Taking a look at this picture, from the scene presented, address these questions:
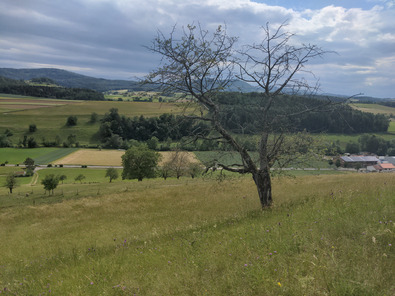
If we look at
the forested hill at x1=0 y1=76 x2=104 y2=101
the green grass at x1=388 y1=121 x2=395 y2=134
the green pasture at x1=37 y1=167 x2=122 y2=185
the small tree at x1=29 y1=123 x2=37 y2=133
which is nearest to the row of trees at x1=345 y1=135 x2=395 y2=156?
the green grass at x1=388 y1=121 x2=395 y2=134

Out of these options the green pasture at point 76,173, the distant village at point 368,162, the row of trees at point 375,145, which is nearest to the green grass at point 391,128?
the row of trees at point 375,145

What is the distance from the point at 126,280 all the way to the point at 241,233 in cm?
305

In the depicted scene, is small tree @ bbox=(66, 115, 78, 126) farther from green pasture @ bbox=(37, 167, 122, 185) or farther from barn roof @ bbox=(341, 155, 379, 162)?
barn roof @ bbox=(341, 155, 379, 162)

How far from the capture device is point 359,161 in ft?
285

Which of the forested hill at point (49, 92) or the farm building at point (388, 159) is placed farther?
the forested hill at point (49, 92)

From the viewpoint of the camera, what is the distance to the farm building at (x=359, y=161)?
86.3 m

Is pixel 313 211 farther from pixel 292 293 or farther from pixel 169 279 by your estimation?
pixel 169 279

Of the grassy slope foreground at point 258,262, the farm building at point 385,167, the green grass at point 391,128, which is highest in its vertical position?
the green grass at point 391,128

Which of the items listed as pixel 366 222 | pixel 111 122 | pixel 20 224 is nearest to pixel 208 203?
pixel 366 222

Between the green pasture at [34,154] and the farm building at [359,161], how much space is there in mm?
99668

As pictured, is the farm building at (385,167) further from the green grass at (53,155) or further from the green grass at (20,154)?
the green grass at (20,154)

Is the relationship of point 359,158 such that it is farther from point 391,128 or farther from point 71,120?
point 71,120

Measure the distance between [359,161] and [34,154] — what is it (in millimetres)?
114859

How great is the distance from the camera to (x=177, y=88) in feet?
29.8
